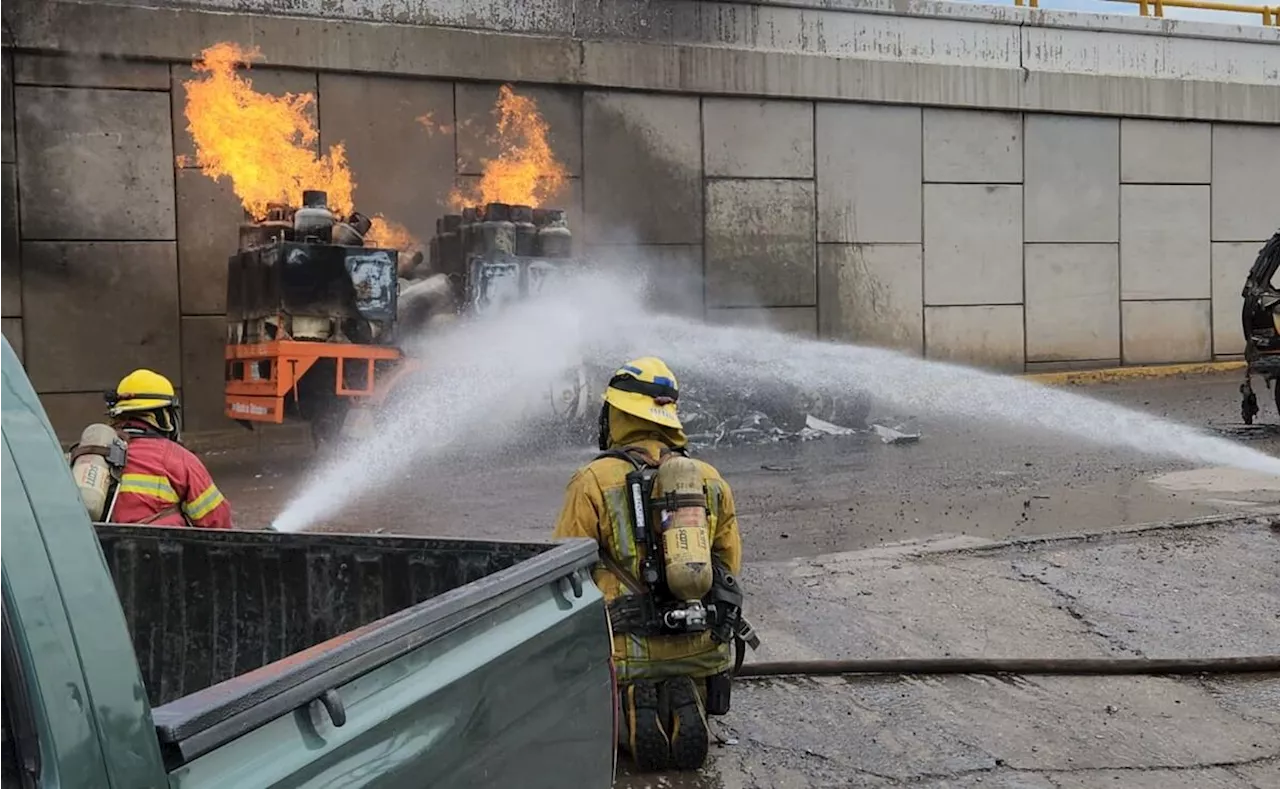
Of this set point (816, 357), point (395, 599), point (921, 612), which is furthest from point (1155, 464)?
point (395, 599)

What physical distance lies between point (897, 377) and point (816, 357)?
178cm

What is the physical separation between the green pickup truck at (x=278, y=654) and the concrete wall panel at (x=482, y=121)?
39.5ft

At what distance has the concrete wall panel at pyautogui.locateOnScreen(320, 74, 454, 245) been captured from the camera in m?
13.9

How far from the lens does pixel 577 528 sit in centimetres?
374

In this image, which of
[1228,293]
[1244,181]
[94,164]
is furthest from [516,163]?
[1244,181]

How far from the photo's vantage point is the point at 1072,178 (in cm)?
1789

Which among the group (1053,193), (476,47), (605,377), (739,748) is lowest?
(739,748)

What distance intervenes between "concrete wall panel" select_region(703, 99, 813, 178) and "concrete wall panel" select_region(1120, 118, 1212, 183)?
563cm

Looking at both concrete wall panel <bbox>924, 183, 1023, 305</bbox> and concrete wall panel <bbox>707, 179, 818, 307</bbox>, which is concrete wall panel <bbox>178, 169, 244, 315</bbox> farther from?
concrete wall panel <bbox>924, 183, 1023, 305</bbox>

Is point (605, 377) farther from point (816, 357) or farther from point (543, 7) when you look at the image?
point (543, 7)

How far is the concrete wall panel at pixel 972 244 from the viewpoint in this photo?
17078 mm

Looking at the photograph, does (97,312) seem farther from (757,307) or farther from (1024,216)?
(1024,216)

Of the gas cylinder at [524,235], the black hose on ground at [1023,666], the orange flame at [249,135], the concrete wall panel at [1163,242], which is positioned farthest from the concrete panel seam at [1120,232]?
the black hose on ground at [1023,666]

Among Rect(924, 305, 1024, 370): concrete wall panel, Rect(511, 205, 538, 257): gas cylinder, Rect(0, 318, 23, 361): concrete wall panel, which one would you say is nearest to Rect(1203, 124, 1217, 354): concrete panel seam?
Rect(924, 305, 1024, 370): concrete wall panel
